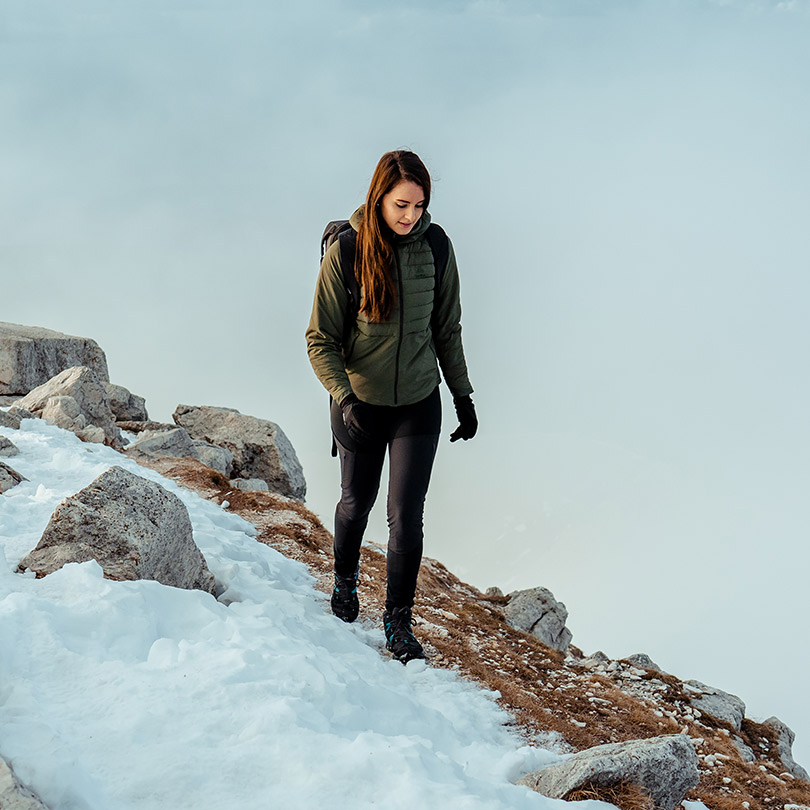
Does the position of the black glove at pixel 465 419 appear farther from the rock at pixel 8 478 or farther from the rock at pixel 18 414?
the rock at pixel 18 414

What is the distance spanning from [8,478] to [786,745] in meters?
13.5

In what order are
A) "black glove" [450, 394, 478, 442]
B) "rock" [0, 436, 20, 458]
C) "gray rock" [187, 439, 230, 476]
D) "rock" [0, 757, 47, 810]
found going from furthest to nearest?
"gray rock" [187, 439, 230, 476] < "rock" [0, 436, 20, 458] < "black glove" [450, 394, 478, 442] < "rock" [0, 757, 47, 810]

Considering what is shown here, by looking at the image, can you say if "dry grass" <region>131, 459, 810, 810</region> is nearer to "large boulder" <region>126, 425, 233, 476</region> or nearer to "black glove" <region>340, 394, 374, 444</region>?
"black glove" <region>340, 394, 374, 444</region>

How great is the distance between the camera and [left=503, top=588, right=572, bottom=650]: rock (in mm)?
14914

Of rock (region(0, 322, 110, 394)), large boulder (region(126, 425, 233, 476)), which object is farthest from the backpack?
rock (region(0, 322, 110, 394))

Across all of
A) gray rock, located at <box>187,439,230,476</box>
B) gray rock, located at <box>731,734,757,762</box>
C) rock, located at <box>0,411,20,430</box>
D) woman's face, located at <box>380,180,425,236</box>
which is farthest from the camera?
gray rock, located at <box>187,439,230,476</box>

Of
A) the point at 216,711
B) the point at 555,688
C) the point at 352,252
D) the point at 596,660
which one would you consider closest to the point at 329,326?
the point at 352,252

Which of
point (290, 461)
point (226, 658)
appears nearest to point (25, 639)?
point (226, 658)

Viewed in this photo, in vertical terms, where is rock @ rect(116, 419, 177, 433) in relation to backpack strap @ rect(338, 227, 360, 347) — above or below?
above

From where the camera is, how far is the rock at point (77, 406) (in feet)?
52.3

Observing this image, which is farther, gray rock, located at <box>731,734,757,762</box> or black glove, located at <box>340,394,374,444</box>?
gray rock, located at <box>731,734,757,762</box>

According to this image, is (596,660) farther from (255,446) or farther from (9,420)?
(9,420)

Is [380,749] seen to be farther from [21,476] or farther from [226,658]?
[21,476]

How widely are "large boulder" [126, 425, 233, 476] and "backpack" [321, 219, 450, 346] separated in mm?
11783
